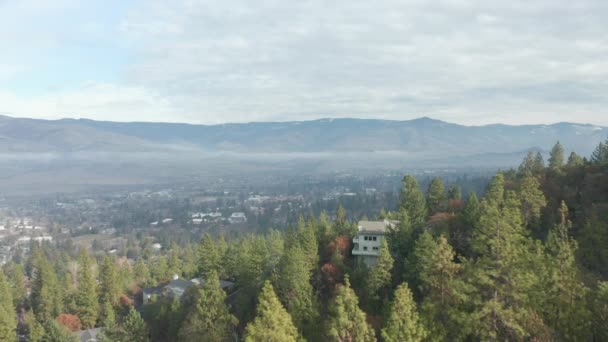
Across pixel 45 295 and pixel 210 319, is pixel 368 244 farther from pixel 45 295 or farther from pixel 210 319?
pixel 45 295

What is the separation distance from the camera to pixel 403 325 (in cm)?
1789

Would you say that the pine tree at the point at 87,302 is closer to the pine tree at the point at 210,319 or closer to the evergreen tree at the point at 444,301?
the pine tree at the point at 210,319

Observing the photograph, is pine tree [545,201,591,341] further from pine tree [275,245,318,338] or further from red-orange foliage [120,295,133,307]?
red-orange foliage [120,295,133,307]

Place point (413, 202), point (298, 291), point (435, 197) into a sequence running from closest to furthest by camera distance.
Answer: point (298, 291)
point (413, 202)
point (435, 197)

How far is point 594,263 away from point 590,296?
692 cm

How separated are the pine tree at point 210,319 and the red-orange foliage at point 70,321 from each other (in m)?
22.9

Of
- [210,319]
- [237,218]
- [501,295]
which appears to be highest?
[501,295]

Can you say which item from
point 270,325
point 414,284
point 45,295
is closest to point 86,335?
point 45,295

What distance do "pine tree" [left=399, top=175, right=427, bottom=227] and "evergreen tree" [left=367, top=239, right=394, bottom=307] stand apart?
20.9ft

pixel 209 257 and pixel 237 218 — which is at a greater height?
pixel 209 257

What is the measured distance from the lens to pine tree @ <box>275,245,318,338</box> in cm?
2458

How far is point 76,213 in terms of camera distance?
7515 inches

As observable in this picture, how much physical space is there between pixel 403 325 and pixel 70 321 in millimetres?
38631

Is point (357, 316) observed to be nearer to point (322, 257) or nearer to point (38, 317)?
point (322, 257)
